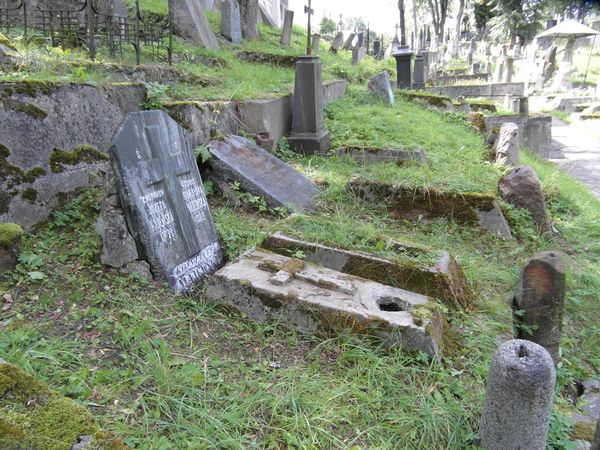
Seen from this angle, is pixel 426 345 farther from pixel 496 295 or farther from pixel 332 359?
pixel 496 295

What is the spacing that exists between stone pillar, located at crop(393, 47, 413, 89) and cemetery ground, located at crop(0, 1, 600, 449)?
1059 centimetres

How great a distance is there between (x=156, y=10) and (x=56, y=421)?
33.3 feet

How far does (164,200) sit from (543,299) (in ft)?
8.73

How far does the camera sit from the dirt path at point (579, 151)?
33.0 ft

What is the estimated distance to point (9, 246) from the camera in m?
2.88

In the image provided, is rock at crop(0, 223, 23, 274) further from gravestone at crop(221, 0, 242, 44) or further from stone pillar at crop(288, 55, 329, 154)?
gravestone at crop(221, 0, 242, 44)

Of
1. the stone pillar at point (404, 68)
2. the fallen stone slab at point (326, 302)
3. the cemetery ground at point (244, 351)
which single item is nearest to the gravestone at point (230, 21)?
the stone pillar at point (404, 68)

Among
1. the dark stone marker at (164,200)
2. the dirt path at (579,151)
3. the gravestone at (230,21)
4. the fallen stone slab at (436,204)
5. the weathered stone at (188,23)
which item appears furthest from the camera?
the gravestone at (230,21)

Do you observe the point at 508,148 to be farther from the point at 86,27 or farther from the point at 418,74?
the point at 418,74

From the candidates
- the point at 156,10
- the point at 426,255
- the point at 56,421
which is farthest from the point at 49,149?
the point at 156,10

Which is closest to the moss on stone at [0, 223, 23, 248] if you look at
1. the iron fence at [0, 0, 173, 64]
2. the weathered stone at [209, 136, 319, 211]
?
the weathered stone at [209, 136, 319, 211]

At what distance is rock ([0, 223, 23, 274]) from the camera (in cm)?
285

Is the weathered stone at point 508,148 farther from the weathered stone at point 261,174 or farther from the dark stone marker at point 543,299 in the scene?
the dark stone marker at point 543,299

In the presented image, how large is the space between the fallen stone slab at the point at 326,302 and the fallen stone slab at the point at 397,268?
23 centimetres
